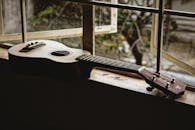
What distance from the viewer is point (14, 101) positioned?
2291 millimetres

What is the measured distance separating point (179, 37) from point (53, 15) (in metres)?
1.35

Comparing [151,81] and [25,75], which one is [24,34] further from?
[151,81]

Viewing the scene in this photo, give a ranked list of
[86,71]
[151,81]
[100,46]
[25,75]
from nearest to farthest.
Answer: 1. [151,81]
2. [86,71]
3. [25,75]
4. [100,46]

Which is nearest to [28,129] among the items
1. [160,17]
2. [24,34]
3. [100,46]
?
[24,34]

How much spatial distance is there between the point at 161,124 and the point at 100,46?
234 cm

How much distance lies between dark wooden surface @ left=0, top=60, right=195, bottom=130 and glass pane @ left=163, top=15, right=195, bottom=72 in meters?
1.43

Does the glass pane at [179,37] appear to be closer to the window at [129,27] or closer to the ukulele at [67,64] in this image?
the window at [129,27]

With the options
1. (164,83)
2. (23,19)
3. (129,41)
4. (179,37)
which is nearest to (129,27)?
(129,41)

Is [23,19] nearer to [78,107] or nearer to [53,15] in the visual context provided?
[78,107]

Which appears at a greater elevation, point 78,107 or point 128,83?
point 128,83

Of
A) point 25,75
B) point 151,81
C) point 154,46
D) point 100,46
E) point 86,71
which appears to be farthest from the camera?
point 100,46

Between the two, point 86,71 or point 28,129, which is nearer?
point 86,71

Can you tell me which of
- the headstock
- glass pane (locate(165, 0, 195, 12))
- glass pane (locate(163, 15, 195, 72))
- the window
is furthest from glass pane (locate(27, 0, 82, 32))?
Answer: glass pane (locate(163, 15, 195, 72))

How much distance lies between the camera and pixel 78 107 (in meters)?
1.97
